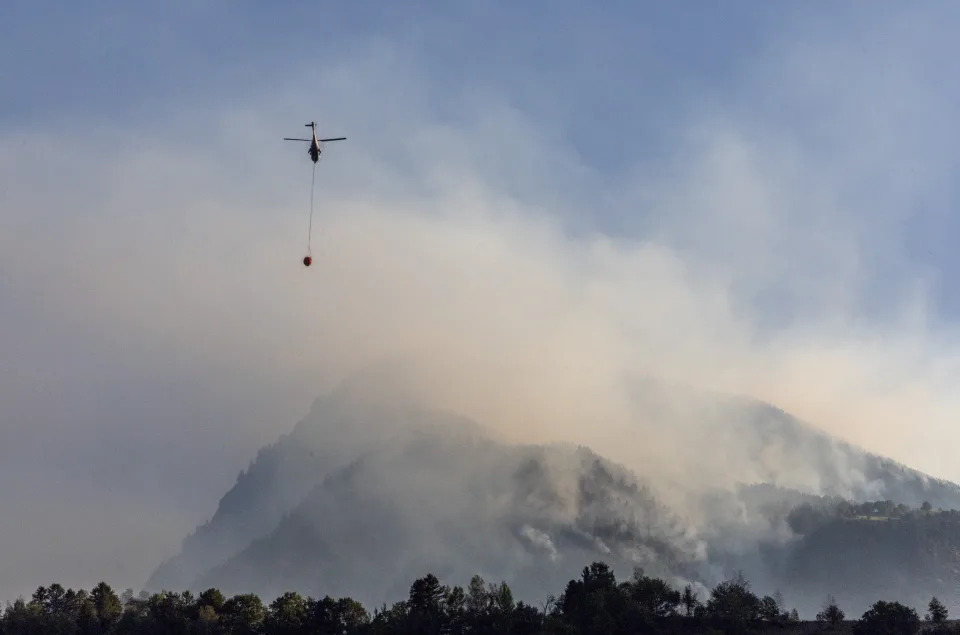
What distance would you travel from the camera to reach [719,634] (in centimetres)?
19525

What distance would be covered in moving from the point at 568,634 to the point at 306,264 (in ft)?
347

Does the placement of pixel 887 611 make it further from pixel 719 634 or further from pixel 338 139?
pixel 338 139

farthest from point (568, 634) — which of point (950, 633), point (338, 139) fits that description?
point (338, 139)

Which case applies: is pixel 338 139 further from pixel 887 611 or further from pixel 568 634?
pixel 887 611

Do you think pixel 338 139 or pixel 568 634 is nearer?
pixel 338 139

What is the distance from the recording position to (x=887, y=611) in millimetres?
198000

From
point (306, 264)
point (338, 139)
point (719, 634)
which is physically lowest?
point (719, 634)

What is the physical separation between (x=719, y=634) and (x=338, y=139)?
13326 centimetres

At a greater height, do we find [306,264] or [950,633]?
[306,264]

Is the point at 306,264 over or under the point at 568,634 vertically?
over

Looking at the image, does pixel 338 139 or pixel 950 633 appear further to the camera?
pixel 950 633

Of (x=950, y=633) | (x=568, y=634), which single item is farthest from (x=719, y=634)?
(x=950, y=633)

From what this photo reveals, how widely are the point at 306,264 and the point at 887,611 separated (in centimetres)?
14913

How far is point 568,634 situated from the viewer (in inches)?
7805
